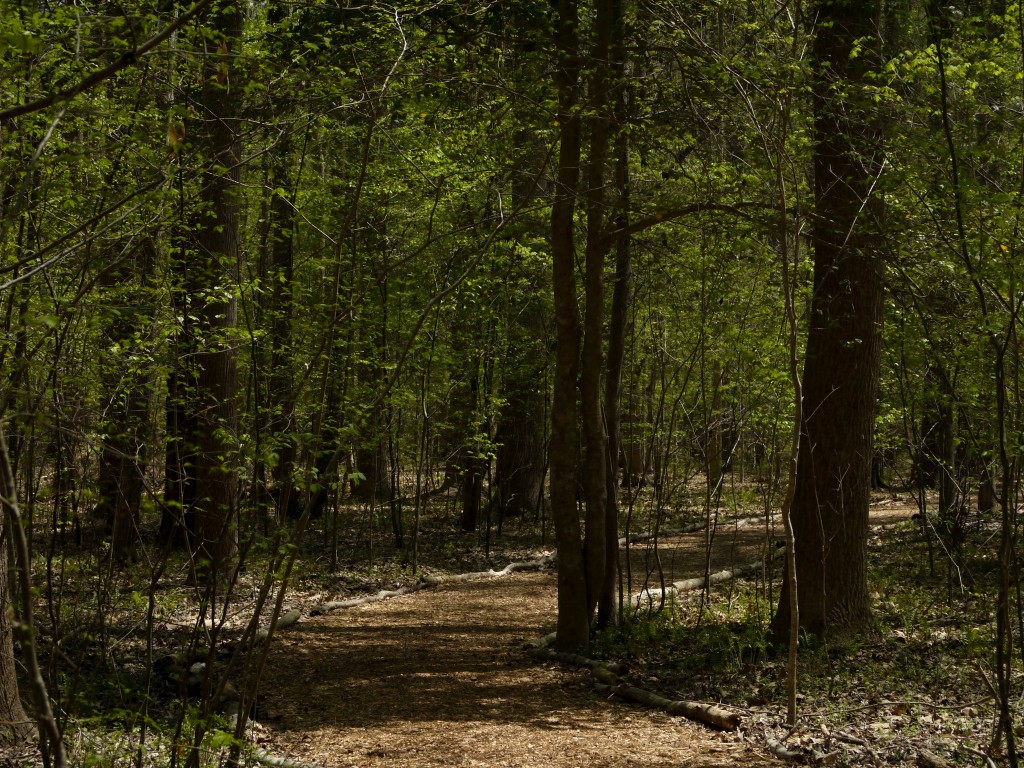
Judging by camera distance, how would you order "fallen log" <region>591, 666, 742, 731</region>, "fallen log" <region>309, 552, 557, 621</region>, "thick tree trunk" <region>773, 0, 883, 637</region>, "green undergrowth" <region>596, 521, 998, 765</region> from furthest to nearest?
"fallen log" <region>309, 552, 557, 621</region> < "thick tree trunk" <region>773, 0, 883, 637</region> < "fallen log" <region>591, 666, 742, 731</region> < "green undergrowth" <region>596, 521, 998, 765</region>

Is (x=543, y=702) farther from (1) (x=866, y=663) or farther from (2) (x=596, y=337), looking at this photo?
(2) (x=596, y=337)

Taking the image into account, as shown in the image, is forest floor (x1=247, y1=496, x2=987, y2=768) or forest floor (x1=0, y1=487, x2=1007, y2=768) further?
forest floor (x1=247, y1=496, x2=987, y2=768)

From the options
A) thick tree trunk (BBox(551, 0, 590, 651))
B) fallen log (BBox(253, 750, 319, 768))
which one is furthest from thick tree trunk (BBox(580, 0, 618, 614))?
fallen log (BBox(253, 750, 319, 768))

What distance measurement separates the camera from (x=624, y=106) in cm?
888

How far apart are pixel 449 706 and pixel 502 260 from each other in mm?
6821

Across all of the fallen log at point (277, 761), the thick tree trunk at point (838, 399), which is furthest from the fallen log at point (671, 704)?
the fallen log at point (277, 761)

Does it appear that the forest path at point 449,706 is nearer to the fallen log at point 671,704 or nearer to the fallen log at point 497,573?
the fallen log at point 671,704

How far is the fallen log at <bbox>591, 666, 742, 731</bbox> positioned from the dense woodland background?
0.93m

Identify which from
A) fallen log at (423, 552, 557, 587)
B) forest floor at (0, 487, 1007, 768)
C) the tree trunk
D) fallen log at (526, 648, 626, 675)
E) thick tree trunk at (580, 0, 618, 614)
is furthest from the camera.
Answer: fallen log at (423, 552, 557, 587)

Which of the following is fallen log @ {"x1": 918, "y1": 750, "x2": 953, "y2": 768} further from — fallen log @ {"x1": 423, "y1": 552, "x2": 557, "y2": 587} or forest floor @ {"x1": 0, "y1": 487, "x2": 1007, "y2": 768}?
fallen log @ {"x1": 423, "y1": 552, "x2": 557, "y2": 587}

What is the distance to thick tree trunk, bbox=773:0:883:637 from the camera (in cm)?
805

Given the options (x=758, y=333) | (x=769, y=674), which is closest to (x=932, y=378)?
(x=758, y=333)

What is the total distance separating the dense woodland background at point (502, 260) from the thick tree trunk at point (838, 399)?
34 millimetres

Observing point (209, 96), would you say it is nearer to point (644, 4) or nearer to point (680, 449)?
point (644, 4)
